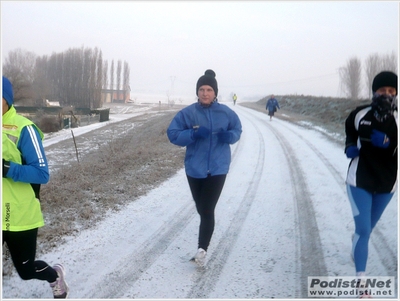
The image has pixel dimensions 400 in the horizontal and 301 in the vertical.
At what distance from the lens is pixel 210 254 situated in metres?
4.07

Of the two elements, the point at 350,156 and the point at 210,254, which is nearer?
the point at 350,156

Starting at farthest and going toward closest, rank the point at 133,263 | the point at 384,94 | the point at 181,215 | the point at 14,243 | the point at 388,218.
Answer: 1. the point at 181,215
2. the point at 388,218
3. the point at 133,263
4. the point at 384,94
5. the point at 14,243

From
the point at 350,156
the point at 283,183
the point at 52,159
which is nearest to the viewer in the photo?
the point at 350,156

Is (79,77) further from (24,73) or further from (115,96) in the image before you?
(24,73)

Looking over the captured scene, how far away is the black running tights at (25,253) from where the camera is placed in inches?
107

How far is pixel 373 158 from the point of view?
3.07 m

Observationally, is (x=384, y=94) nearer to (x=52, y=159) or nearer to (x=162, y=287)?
(x=162, y=287)

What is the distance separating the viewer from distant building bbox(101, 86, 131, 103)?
41.6m

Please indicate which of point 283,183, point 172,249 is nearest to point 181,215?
point 172,249

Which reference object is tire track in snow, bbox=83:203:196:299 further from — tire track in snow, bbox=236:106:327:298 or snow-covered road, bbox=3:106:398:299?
tire track in snow, bbox=236:106:327:298

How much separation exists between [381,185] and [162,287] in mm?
2135

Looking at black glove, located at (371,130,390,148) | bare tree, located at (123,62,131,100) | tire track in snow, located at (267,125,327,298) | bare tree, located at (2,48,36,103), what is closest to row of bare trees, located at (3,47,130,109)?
bare tree, located at (123,62,131,100)

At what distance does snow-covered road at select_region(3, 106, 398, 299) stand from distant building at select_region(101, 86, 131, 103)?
118ft

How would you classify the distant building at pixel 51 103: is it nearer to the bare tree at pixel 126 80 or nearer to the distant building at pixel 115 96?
the distant building at pixel 115 96
